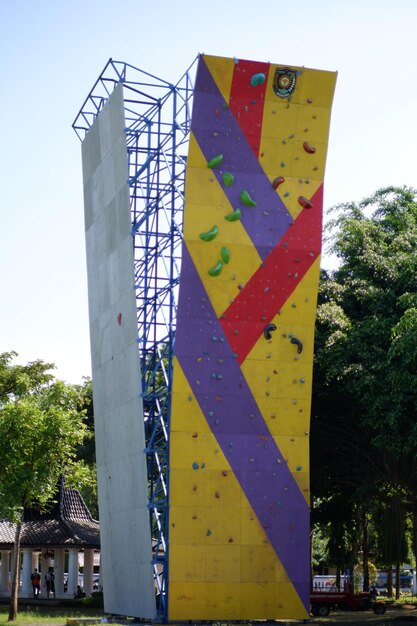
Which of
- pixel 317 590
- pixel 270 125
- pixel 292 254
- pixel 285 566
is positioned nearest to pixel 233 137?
pixel 270 125

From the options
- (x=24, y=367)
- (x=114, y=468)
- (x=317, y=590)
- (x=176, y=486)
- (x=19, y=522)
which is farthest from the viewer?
(x=24, y=367)

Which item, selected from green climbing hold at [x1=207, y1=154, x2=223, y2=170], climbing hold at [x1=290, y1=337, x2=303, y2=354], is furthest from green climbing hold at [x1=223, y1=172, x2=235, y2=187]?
climbing hold at [x1=290, y1=337, x2=303, y2=354]

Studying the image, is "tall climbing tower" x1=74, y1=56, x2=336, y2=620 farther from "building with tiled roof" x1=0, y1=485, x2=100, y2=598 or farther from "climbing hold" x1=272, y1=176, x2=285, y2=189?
"building with tiled roof" x1=0, y1=485, x2=100, y2=598

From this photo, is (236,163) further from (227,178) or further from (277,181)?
(277,181)

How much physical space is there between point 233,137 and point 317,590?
60.9ft

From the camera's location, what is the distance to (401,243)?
110 feet

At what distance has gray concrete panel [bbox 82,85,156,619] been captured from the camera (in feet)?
83.3

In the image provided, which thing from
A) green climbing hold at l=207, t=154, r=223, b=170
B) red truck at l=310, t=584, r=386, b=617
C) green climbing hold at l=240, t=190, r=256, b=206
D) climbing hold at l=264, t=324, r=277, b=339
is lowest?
red truck at l=310, t=584, r=386, b=617

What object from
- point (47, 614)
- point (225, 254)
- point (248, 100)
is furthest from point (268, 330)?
point (47, 614)

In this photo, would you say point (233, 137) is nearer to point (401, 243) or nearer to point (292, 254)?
point (292, 254)

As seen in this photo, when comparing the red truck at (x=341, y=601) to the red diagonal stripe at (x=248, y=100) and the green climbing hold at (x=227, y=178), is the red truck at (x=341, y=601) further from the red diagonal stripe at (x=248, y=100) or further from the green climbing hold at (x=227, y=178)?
the red diagonal stripe at (x=248, y=100)

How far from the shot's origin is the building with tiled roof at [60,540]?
40.1 metres

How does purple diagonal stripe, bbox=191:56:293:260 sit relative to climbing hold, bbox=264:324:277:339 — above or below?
above

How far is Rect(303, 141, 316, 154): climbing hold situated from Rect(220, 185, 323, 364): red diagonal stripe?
0.96 metres
